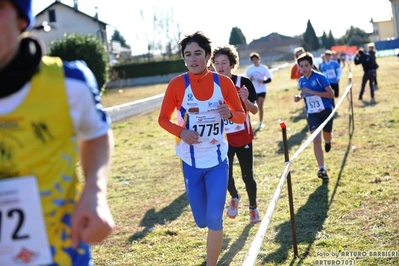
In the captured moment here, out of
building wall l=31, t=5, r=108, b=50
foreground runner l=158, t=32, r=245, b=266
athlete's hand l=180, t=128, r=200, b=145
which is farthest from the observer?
building wall l=31, t=5, r=108, b=50

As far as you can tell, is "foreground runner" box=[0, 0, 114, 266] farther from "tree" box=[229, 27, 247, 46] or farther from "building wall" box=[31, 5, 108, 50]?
"tree" box=[229, 27, 247, 46]

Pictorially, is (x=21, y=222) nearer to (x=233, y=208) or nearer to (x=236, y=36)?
(x=233, y=208)

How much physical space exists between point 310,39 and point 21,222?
123 meters

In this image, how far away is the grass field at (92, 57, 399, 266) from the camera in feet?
21.2

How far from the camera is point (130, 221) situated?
822 centimetres

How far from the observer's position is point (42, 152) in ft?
7.15

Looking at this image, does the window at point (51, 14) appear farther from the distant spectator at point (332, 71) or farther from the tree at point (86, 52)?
the distant spectator at point (332, 71)

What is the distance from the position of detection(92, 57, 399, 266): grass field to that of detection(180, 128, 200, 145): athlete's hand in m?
1.53

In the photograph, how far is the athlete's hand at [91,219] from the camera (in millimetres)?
2059

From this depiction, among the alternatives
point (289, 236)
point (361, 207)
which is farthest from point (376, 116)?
point (289, 236)

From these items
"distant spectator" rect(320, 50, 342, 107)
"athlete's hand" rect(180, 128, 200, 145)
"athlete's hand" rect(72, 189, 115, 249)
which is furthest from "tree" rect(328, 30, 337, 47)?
"athlete's hand" rect(72, 189, 115, 249)

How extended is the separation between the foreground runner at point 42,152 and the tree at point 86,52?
37905 mm

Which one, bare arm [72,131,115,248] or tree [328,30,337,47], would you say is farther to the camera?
tree [328,30,337,47]

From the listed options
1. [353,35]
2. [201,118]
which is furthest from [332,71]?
[353,35]
